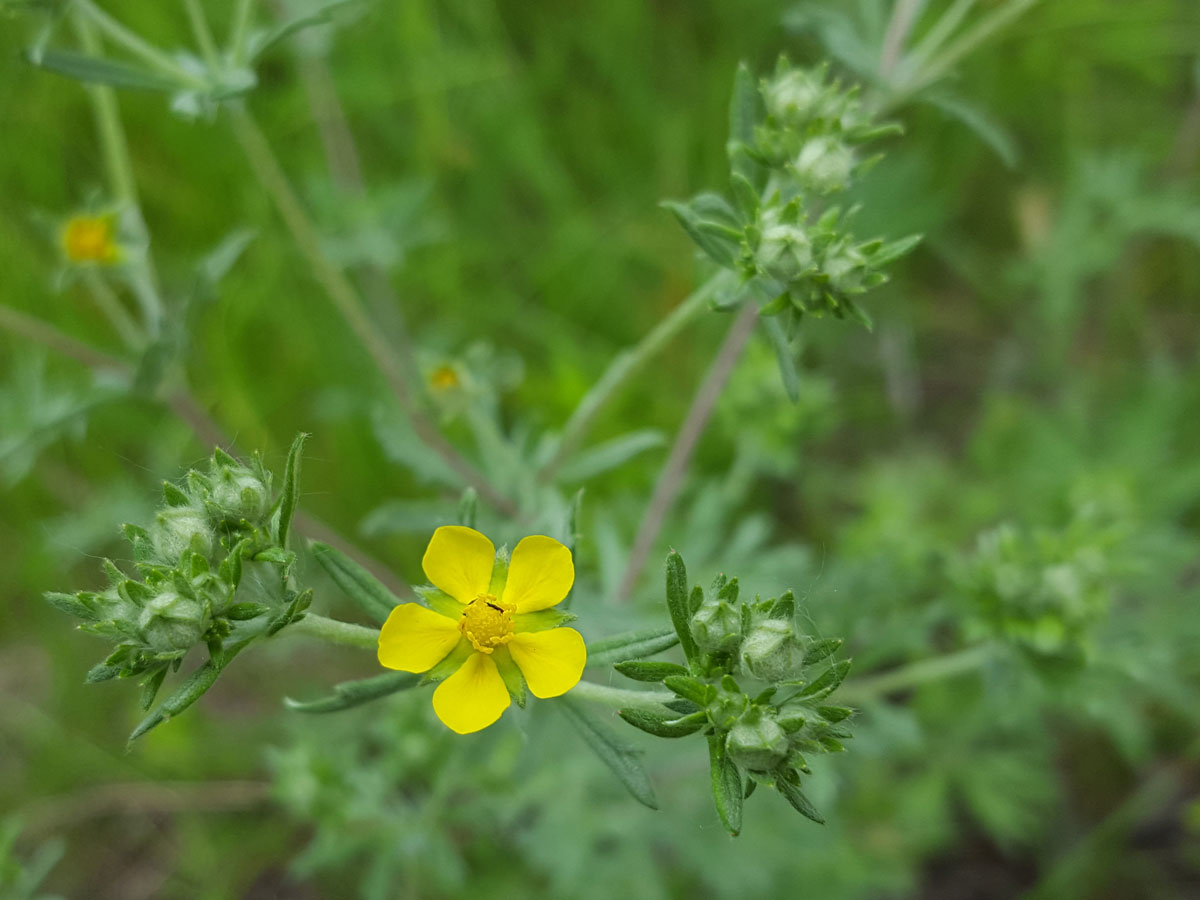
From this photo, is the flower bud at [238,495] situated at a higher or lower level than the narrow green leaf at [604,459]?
lower

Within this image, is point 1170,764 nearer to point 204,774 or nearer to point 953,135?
point 953,135

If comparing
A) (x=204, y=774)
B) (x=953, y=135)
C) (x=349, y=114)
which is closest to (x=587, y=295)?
(x=349, y=114)

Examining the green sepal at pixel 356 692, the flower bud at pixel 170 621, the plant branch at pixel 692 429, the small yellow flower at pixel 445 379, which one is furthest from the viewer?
the small yellow flower at pixel 445 379

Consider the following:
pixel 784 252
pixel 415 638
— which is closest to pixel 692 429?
pixel 784 252

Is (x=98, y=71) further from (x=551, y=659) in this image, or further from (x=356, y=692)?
(x=551, y=659)

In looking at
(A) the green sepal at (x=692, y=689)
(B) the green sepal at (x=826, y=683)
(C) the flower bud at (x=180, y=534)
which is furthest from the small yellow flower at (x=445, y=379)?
(B) the green sepal at (x=826, y=683)

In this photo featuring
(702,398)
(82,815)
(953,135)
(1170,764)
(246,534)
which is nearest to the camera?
(246,534)

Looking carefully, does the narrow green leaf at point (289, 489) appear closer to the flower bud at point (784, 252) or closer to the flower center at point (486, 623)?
the flower center at point (486, 623)
